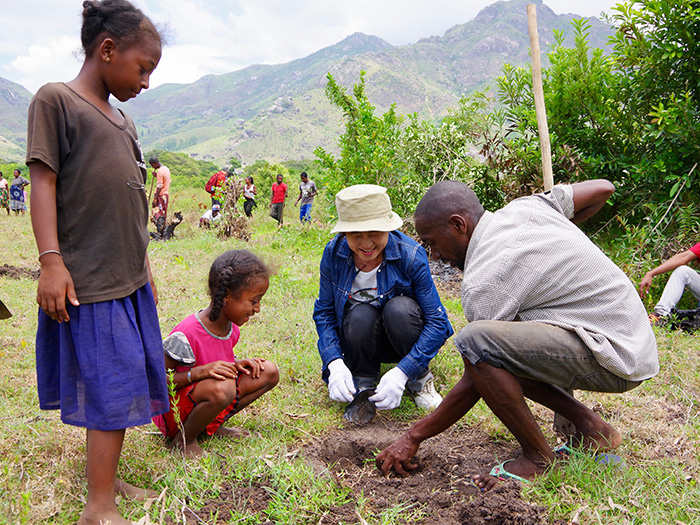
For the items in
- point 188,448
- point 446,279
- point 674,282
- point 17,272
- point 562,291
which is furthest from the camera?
point 17,272

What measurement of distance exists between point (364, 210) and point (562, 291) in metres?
1.06

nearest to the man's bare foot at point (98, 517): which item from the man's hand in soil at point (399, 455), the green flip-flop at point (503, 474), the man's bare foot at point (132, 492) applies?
the man's bare foot at point (132, 492)

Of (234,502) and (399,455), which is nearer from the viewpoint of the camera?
(234,502)

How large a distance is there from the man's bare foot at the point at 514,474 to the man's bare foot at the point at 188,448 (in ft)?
3.90

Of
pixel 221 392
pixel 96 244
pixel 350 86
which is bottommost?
pixel 221 392

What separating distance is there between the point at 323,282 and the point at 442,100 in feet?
418

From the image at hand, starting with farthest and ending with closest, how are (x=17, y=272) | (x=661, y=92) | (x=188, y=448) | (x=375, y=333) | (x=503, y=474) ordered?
(x=17, y=272) < (x=661, y=92) < (x=375, y=333) < (x=188, y=448) < (x=503, y=474)

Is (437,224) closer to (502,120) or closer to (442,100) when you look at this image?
(502,120)

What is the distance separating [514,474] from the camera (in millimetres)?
2045

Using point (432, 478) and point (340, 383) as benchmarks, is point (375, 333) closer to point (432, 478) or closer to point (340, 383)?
point (340, 383)

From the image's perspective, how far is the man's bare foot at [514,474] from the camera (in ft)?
6.66

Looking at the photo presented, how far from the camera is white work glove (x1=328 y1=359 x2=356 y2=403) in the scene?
2.67 meters

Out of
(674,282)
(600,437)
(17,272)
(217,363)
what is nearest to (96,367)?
(217,363)

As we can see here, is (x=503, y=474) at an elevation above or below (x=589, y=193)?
below
